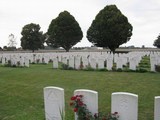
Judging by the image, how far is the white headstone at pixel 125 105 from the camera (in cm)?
531

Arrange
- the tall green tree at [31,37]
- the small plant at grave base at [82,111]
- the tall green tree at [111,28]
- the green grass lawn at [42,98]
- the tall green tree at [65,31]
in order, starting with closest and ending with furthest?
the small plant at grave base at [82,111] < the green grass lawn at [42,98] < the tall green tree at [111,28] < the tall green tree at [65,31] < the tall green tree at [31,37]

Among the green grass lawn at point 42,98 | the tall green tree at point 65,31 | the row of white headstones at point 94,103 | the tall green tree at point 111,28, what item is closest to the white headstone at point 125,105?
the row of white headstones at point 94,103

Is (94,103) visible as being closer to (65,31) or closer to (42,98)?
(42,98)

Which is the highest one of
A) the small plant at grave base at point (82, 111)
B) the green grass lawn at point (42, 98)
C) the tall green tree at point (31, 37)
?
the tall green tree at point (31, 37)

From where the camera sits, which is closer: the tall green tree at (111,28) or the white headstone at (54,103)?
the white headstone at (54,103)

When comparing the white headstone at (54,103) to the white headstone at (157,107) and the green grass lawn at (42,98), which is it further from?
the white headstone at (157,107)

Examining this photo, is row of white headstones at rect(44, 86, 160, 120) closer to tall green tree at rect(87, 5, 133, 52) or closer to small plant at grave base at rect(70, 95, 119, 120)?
small plant at grave base at rect(70, 95, 119, 120)

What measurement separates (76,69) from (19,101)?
9.88 metres

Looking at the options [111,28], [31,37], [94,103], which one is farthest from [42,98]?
[31,37]

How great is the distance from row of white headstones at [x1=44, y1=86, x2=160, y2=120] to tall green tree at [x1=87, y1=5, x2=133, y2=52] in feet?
125

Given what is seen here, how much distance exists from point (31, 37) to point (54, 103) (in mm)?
53840

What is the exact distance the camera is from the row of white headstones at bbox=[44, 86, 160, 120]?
534 cm

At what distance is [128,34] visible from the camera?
45.9 metres

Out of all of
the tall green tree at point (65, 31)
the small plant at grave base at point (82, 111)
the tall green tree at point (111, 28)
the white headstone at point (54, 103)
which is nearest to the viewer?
the small plant at grave base at point (82, 111)
